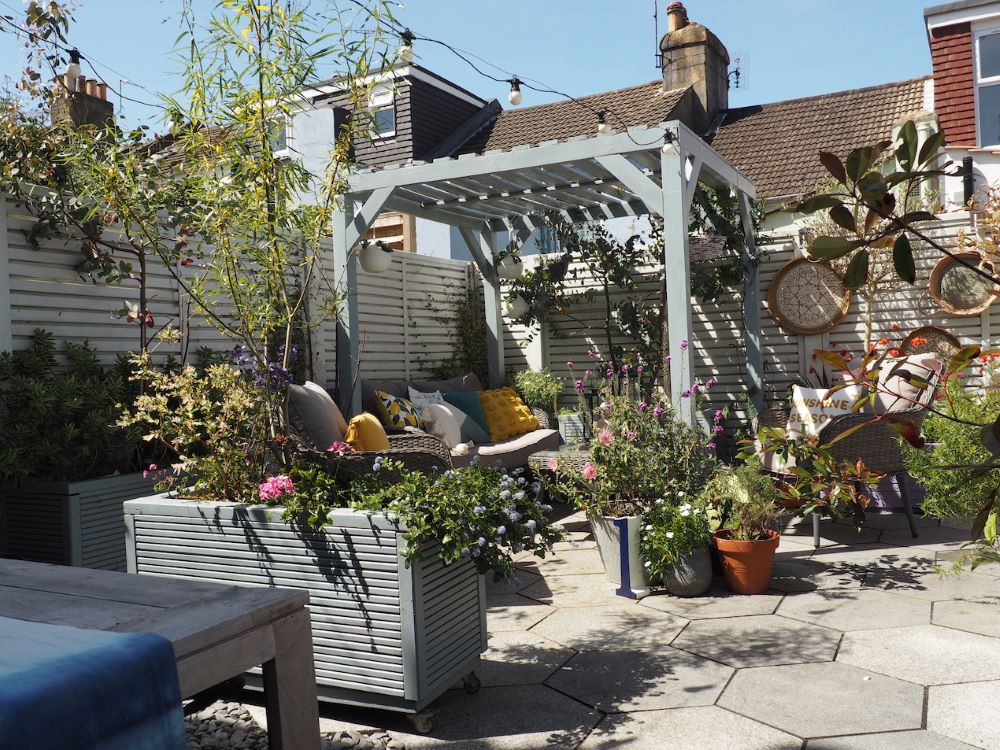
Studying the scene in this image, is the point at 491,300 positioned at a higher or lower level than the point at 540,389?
higher

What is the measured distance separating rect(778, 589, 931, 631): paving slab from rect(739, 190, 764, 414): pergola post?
3.27 metres

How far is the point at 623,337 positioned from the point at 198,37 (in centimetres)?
537

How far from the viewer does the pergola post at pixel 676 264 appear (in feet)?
16.5

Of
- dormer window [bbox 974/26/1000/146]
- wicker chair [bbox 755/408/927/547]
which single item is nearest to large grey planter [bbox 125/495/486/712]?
wicker chair [bbox 755/408/927/547]

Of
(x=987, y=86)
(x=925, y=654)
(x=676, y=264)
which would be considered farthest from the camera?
(x=987, y=86)

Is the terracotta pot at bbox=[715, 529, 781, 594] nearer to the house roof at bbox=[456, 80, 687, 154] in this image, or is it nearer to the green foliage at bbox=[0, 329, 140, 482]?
the green foliage at bbox=[0, 329, 140, 482]

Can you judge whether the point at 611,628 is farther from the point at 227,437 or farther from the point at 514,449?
the point at 514,449

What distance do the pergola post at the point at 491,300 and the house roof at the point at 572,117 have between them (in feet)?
13.2

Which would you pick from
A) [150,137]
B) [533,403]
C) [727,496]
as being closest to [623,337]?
[533,403]

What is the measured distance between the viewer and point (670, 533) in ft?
12.9

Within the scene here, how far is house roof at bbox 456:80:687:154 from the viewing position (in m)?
11.5


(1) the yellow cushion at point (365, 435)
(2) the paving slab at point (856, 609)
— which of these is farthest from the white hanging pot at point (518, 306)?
(2) the paving slab at point (856, 609)

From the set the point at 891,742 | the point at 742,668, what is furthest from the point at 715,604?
the point at 891,742

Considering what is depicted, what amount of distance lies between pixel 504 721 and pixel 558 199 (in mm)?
4888
